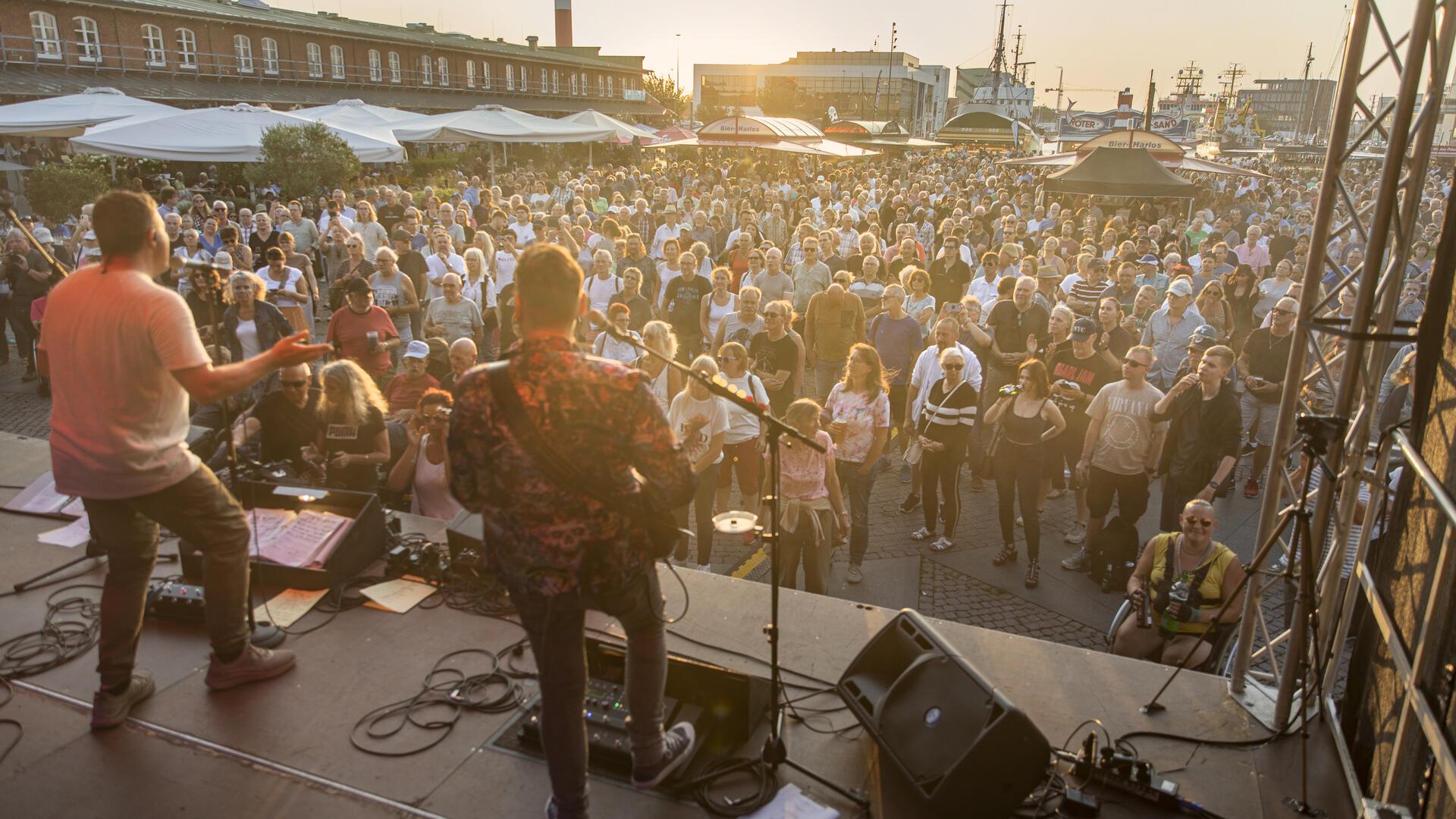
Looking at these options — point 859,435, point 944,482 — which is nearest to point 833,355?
point 944,482

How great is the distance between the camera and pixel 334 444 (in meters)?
5.80

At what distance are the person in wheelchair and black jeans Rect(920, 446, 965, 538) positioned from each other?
182 cm

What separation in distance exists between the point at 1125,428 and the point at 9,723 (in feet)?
20.4

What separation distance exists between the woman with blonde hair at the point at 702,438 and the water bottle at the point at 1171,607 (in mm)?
2647

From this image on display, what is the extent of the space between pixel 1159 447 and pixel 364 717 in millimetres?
5204

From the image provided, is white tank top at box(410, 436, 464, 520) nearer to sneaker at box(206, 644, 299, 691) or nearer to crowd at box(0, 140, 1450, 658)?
crowd at box(0, 140, 1450, 658)

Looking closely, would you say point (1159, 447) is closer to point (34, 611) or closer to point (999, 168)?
point (34, 611)

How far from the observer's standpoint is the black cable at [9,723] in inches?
127

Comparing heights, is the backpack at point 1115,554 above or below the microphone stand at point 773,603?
below

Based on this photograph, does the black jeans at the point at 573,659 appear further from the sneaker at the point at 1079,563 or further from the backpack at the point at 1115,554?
the sneaker at the point at 1079,563

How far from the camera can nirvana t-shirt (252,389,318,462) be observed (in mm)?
5801

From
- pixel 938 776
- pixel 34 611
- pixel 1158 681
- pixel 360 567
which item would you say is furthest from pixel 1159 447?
pixel 34 611

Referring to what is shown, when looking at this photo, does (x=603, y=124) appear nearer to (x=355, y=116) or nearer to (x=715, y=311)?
(x=355, y=116)

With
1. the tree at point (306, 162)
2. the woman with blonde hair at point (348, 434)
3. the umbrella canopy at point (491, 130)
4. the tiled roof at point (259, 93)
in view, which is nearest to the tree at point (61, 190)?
the tree at point (306, 162)
